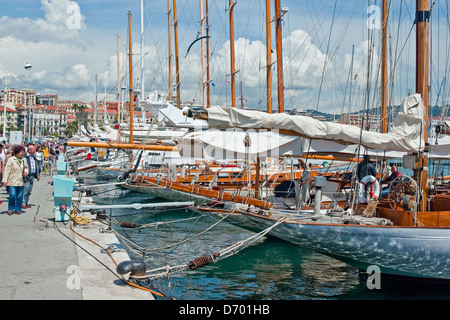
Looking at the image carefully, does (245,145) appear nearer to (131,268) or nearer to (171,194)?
(131,268)

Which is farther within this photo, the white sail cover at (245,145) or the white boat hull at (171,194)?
the white boat hull at (171,194)

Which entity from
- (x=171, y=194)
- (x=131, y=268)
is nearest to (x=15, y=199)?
(x=131, y=268)

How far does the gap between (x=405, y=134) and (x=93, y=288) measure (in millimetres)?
7256

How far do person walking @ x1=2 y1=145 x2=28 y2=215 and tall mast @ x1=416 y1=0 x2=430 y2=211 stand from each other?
9631 millimetres

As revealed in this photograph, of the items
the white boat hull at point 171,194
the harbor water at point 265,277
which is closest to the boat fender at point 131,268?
the harbor water at point 265,277

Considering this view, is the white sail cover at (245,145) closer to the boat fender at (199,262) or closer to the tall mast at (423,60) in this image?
the tall mast at (423,60)

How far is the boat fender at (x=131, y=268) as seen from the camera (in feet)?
24.2

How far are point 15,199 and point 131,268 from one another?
677 centimetres

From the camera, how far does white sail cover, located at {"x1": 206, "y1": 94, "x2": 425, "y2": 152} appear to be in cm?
1048

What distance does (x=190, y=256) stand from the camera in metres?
12.7

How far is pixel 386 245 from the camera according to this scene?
927 cm

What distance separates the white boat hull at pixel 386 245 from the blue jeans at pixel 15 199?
279 inches

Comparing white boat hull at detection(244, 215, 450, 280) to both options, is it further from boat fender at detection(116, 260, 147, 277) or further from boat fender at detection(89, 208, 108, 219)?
boat fender at detection(89, 208, 108, 219)
